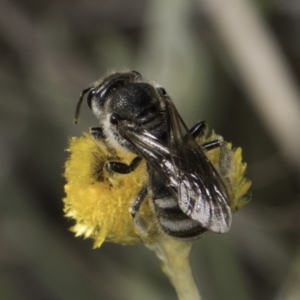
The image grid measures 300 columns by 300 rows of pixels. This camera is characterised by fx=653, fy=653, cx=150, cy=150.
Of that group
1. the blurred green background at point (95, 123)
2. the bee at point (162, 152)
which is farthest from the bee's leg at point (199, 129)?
the blurred green background at point (95, 123)

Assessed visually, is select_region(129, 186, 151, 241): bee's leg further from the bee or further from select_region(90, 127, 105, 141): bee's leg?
select_region(90, 127, 105, 141): bee's leg

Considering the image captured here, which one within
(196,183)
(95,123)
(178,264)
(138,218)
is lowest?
(95,123)

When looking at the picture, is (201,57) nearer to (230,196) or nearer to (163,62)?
(163,62)

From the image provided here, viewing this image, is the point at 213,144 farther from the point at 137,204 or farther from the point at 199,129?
the point at 137,204

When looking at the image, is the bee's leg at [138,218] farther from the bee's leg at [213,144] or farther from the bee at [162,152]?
the bee's leg at [213,144]

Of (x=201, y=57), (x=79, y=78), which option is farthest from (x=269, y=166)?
(x=79, y=78)

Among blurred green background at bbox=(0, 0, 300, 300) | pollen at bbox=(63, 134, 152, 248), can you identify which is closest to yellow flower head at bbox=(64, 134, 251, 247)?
pollen at bbox=(63, 134, 152, 248)

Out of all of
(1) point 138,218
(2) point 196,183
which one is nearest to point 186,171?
(2) point 196,183
